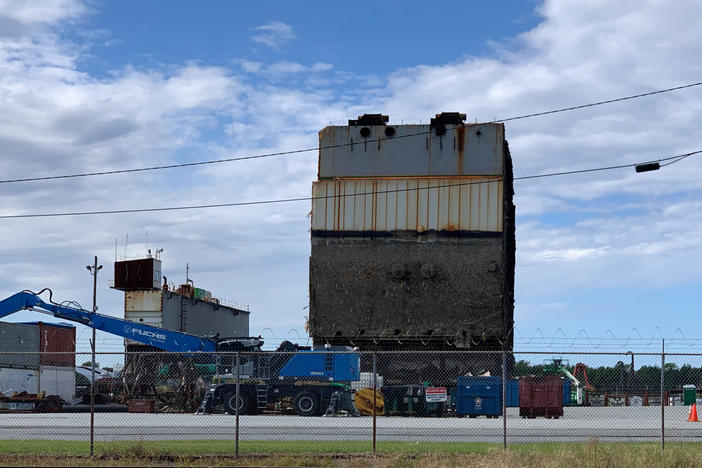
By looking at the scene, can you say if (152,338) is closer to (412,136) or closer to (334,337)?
(334,337)

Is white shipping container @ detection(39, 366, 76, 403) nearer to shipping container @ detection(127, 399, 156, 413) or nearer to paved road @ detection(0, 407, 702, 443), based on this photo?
shipping container @ detection(127, 399, 156, 413)

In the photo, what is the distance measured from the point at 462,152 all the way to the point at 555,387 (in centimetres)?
1858

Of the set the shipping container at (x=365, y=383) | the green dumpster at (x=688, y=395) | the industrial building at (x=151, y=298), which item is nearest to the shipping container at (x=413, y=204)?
the shipping container at (x=365, y=383)

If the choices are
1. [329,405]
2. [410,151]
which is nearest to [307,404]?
[329,405]

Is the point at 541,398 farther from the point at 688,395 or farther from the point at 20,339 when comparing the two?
the point at 20,339

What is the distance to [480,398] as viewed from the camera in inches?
1388

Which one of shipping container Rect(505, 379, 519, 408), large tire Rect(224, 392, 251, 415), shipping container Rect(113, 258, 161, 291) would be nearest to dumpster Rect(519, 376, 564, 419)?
shipping container Rect(505, 379, 519, 408)

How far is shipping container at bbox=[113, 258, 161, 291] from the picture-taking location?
78188 millimetres

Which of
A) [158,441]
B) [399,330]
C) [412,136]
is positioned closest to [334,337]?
[399,330]

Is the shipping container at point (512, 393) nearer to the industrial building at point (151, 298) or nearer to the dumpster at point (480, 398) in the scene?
the dumpster at point (480, 398)

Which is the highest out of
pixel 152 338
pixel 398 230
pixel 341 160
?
pixel 341 160

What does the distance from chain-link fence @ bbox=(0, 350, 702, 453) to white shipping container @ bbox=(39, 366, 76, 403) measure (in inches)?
3.6

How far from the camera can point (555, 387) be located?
3481 cm

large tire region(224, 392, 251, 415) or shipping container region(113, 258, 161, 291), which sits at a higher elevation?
shipping container region(113, 258, 161, 291)
